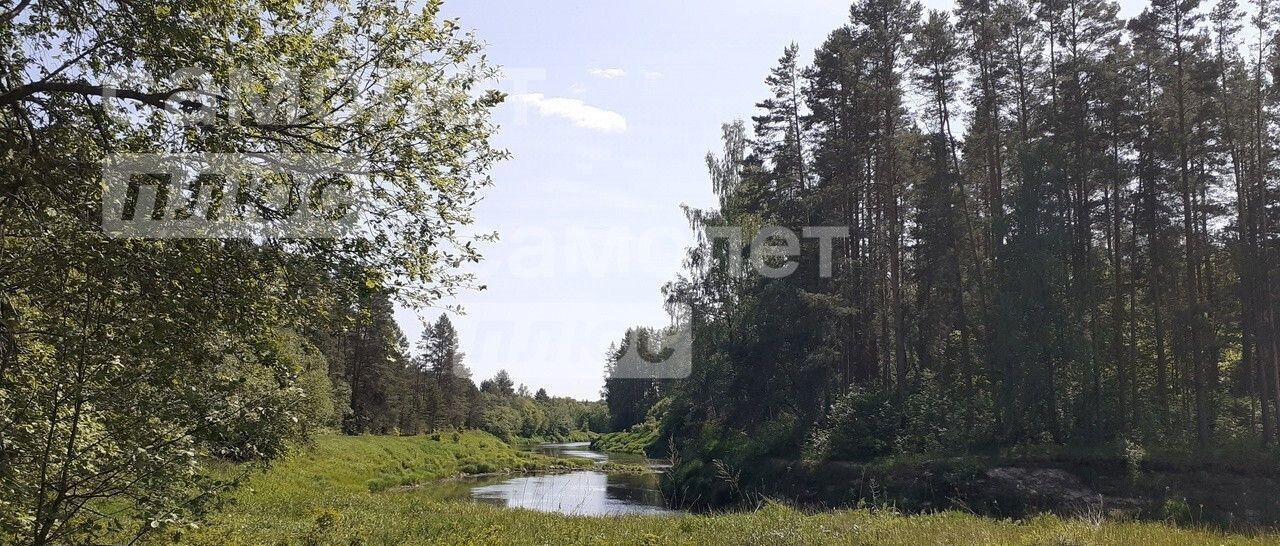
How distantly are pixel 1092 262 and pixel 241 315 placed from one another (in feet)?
103

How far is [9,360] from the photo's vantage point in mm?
7418

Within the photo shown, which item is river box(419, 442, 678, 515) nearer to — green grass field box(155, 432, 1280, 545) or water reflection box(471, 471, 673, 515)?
water reflection box(471, 471, 673, 515)

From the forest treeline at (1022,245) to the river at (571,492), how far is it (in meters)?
4.11

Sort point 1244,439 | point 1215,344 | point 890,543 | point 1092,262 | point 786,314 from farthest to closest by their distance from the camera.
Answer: point 786,314 → point 1092,262 → point 1215,344 → point 1244,439 → point 890,543

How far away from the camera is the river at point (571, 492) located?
28703 millimetres

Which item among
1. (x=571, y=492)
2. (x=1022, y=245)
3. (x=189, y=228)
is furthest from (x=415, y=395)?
(x=189, y=228)

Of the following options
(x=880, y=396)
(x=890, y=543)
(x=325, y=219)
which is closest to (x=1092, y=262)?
(x=880, y=396)

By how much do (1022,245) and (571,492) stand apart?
73.6 ft

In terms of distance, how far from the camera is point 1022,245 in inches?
1099

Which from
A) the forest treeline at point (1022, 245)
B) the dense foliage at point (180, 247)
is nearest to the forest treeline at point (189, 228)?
the dense foliage at point (180, 247)

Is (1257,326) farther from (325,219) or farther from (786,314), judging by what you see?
(325,219)

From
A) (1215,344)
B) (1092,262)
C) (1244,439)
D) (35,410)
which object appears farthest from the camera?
(1092,262)

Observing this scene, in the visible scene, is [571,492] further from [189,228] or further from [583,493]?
[189,228]

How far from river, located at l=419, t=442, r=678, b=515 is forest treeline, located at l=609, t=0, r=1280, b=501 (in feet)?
13.5
